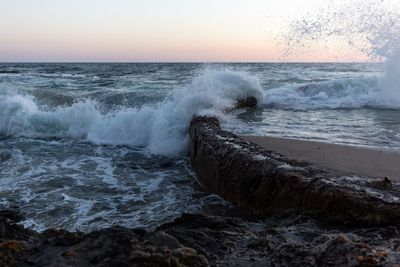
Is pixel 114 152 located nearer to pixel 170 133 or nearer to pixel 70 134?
pixel 170 133

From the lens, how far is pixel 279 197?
354cm

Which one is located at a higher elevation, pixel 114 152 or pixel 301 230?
pixel 301 230

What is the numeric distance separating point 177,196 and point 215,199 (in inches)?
18.5

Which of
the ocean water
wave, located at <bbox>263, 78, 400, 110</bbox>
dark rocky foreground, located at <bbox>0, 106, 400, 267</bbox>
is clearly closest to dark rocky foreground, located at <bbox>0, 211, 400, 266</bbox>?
dark rocky foreground, located at <bbox>0, 106, 400, 267</bbox>

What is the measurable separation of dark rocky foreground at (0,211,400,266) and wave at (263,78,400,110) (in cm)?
940

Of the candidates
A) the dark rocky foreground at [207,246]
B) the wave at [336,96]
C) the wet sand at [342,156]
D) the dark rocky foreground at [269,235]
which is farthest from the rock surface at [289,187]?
the wave at [336,96]

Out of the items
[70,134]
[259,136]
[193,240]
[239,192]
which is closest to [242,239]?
[193,240]

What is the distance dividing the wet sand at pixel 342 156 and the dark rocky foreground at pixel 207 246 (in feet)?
5.38

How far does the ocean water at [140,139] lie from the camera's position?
14.8 ft

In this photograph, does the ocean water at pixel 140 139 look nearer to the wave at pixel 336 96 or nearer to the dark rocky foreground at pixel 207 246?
the wave at pixel 336 96

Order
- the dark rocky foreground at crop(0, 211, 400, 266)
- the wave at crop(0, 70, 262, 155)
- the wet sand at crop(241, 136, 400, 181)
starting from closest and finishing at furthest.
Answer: the dark rocky foreground at crop(0, 211, 400, 266), the wet sand at crop(241, 136, 400, 181), the wave at crop(0, 70, 262, 155)

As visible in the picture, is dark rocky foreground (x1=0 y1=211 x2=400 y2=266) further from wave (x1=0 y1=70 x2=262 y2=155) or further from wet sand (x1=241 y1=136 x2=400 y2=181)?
wave (x1=0 y1=70 x2=262 y2=155)

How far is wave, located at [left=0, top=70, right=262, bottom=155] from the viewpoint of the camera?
8.04 metres

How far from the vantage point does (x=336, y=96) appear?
1427 centimetres
